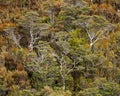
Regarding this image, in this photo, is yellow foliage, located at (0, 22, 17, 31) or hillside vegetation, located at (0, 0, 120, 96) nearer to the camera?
hillside vegetation, located at (0, 0, 120, 96)

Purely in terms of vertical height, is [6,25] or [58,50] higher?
[6,25]

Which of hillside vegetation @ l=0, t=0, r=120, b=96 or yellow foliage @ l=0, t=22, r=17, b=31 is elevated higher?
yellow foliage @ l=0, t=22, r=17, b=31

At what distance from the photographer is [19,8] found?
38.6 m

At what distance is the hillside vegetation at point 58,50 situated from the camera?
30125 millimetres

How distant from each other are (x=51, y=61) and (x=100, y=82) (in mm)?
4525

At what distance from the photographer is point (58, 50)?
1305 inches

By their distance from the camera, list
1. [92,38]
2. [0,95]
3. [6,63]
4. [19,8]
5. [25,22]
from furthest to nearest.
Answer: [19,8] → [92,38] → [25,22] → [6,63] → [0,95]

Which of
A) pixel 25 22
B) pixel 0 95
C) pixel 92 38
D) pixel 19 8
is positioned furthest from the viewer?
pixel 19 8

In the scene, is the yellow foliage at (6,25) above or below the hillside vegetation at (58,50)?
above

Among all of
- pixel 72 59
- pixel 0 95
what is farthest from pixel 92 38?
pixel 0 95

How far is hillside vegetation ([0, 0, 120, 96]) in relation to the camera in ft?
98.8

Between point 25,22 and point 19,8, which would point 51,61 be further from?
point 19,8

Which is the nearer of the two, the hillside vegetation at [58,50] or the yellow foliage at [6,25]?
the hillside vegetation at [58,50]

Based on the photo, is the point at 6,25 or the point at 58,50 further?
the point at 6,25
